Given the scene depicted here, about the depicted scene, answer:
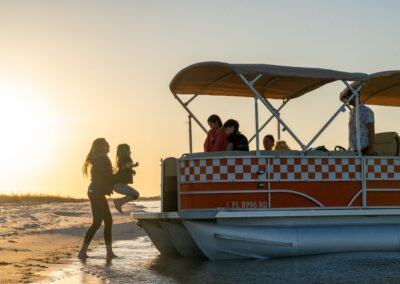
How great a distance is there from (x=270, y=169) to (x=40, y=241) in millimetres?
5715

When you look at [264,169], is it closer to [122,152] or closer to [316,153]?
[316,153]

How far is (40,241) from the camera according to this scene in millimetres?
14898

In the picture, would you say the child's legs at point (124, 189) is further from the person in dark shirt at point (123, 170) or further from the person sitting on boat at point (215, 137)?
the person sitting on boat at point (215, 137)

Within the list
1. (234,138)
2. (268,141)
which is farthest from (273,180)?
(268,141)

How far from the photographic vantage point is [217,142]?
11406 millimetres

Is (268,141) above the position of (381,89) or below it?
below

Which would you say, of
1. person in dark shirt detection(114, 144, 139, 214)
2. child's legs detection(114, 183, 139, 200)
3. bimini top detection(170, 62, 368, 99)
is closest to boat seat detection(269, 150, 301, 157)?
bimini top detection(170, 62, 368, 99)

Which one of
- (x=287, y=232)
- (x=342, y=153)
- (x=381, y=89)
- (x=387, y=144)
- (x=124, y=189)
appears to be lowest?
(x=287, y=232)

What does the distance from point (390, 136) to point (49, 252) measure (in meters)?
5.58

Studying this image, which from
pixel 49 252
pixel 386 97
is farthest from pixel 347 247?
pixel 49 252

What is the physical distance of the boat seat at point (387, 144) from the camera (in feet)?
39.5

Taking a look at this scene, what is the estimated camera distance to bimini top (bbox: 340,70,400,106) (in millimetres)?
11688

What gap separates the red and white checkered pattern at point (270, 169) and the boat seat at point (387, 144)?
0.83 meters

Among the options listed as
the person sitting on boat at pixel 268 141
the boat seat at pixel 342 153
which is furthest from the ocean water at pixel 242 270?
the person sitting on boat at pixel 268 141
